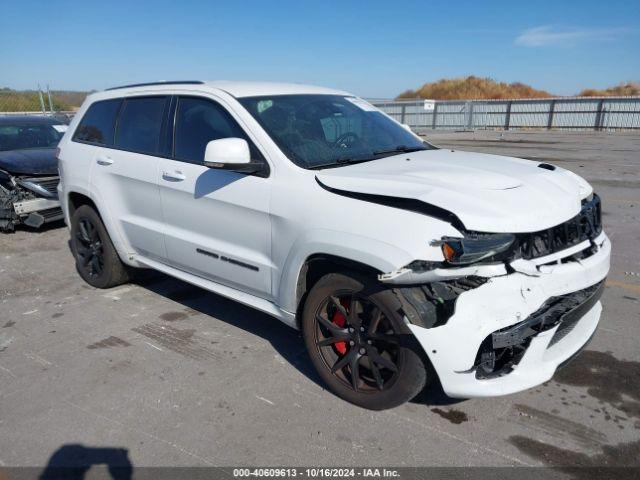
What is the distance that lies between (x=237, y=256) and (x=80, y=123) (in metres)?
2.77

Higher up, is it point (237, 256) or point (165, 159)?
point (165, 159)

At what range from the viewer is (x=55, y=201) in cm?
748

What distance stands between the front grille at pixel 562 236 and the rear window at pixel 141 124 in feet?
9.63

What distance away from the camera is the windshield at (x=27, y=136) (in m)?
8.20

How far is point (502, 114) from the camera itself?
27.6 meters

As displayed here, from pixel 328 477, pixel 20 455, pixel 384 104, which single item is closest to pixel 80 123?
pixel 20 455

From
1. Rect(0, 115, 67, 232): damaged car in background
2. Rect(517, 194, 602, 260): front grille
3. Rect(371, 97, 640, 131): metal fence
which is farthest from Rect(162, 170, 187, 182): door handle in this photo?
Rect(371, 97, 640, 131): metal fence

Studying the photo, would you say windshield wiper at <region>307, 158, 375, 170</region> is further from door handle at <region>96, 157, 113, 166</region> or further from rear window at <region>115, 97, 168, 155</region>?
door handle at <region>96, 157, 113, 166</region>

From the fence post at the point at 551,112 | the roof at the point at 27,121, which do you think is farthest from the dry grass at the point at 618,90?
the roof at the point at 27,121

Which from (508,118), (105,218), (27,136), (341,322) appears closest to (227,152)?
(341,322)

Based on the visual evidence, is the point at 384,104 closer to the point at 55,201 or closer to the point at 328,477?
the point at 55,201

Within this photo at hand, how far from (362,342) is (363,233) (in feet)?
2.16

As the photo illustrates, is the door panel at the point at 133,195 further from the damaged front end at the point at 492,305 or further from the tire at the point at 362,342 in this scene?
the damaged front end at the point at 492,305

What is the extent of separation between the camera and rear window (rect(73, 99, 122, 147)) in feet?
15.7
